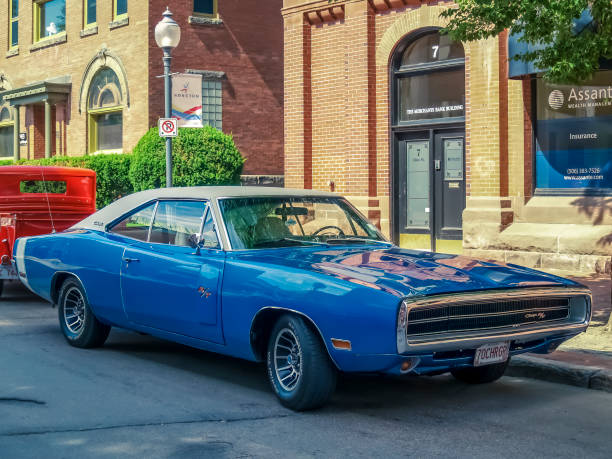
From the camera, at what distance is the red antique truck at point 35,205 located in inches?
446

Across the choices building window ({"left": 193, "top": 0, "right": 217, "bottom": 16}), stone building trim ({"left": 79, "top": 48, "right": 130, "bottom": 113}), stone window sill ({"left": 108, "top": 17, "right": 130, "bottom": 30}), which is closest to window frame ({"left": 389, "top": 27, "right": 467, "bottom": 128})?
building window ({"left": 193, "top": 0, "right": 217, "bottom": 16})

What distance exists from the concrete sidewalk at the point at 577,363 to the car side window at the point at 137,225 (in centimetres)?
330

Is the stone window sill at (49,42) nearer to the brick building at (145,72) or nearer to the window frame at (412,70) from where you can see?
the brick building at (145,72)

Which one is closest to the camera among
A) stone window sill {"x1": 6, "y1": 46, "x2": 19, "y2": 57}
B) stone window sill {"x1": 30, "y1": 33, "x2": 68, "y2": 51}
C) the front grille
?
the front grille

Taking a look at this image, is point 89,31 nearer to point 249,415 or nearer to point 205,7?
point 205,7

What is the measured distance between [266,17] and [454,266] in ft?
68.0

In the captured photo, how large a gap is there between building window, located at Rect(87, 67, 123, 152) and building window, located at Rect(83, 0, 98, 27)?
1.69 metres

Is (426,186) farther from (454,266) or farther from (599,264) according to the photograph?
(454,266)

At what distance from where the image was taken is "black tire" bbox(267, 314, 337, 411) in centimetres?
584

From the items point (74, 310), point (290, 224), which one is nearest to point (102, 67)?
point (74, 310)

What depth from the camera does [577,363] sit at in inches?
284

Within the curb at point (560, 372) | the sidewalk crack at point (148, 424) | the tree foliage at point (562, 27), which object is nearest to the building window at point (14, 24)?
the tree foliage at point (562, 27)

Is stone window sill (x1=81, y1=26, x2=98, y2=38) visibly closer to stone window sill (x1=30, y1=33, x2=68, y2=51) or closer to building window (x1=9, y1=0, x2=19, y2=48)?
stone window sill (x1=30, y1=33, x2=68, y2=51)

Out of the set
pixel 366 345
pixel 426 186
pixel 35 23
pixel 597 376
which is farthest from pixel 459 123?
pixel 35 23
